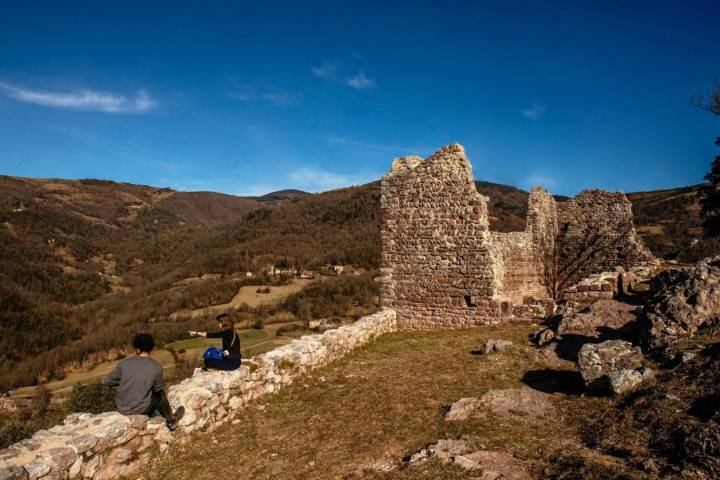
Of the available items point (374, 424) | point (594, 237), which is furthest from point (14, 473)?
point (594, 237)

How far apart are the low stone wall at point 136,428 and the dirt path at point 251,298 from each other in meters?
23.1

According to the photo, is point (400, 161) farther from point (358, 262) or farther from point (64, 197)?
point (64, 197)

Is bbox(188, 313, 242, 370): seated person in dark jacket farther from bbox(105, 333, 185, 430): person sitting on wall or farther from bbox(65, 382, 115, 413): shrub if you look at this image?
bbox(65, 382, 115, 413): shrub

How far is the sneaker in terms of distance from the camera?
5961 mm

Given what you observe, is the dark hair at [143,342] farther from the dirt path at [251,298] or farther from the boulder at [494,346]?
the dirt path at [251,298]

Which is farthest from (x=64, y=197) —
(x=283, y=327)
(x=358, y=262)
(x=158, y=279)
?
(x=283, y=327)

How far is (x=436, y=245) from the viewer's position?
13281mm

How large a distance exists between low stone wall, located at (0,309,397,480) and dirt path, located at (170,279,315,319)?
2306cm

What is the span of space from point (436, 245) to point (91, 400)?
10.7 metres

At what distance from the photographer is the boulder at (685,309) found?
281 inches

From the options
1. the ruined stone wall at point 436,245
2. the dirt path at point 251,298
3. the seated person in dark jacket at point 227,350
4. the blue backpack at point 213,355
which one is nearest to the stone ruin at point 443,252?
the ruined stone wall at point 436,245

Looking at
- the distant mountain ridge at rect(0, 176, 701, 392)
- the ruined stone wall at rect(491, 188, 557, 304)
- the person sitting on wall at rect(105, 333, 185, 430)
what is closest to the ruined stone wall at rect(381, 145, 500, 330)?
the ruined stone wall at rect(491, 188, 557, 304)

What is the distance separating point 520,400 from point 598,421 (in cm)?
121

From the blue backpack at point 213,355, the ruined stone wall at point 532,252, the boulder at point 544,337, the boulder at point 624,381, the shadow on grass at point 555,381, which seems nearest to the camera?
the boulder at point 624,381
